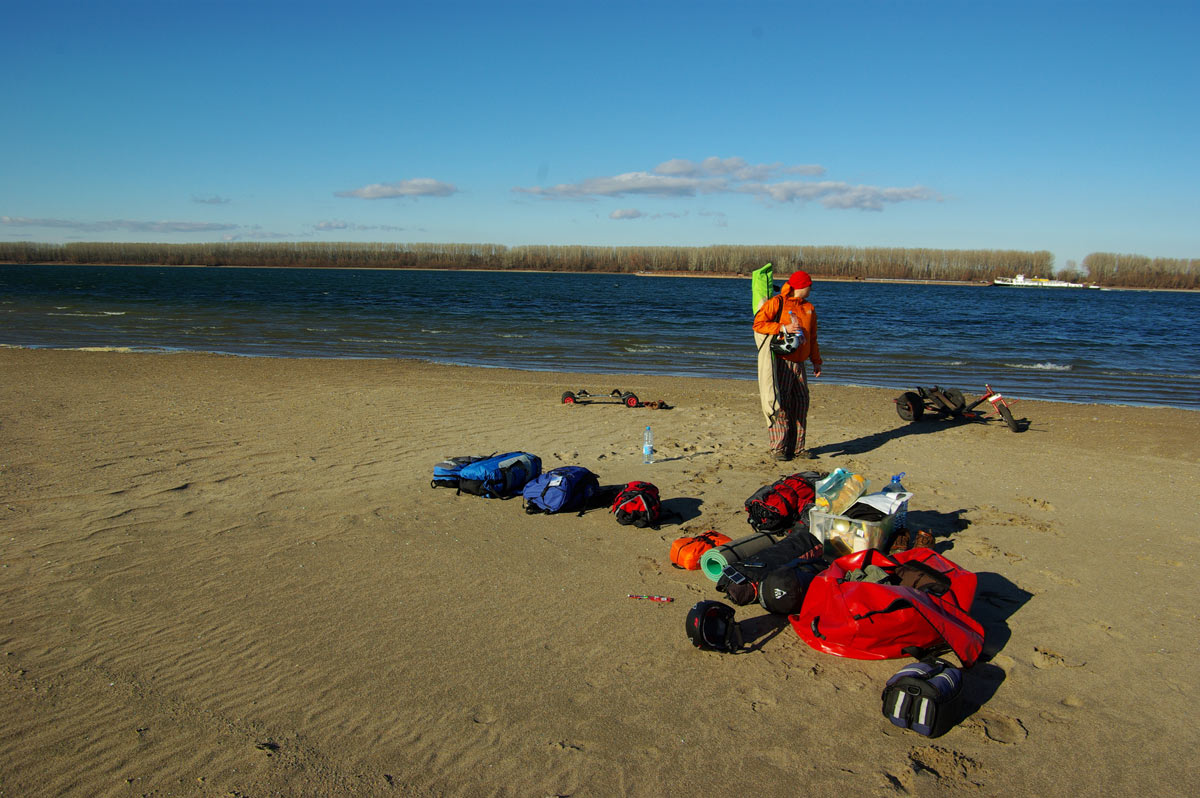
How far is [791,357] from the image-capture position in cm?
845

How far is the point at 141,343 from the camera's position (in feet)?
73.6

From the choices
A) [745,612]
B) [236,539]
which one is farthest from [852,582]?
[236,539]

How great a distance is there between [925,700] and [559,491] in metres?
3.86

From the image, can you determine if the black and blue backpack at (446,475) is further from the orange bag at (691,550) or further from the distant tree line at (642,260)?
the distant tree line at (642,260)

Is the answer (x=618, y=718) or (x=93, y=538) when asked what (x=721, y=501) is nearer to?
(x=618, y=718)

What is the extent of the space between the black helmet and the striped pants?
4507 mm

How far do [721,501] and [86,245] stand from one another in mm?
235651

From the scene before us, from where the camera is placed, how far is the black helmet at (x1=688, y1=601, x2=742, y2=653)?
4371 mm

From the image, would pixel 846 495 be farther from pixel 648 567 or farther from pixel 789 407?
pixel 789 407

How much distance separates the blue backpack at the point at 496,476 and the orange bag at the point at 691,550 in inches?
85.6

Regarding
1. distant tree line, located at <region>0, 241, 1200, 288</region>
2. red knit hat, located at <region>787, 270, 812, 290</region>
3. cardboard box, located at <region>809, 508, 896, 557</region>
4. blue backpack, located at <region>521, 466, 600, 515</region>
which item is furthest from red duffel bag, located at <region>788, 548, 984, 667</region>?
distant tree line, located at <region>0, 241, 1200, 288</region>

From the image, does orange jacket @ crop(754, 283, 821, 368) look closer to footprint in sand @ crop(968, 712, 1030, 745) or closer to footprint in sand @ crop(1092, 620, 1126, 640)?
footprint in sand @ crop(1092, 620, 1126, 640)

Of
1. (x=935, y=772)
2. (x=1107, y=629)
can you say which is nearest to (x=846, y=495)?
(x=1107, y=629)

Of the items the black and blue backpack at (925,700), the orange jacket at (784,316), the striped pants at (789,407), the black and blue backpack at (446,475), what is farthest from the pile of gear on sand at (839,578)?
the orange jacket at (784,316)
